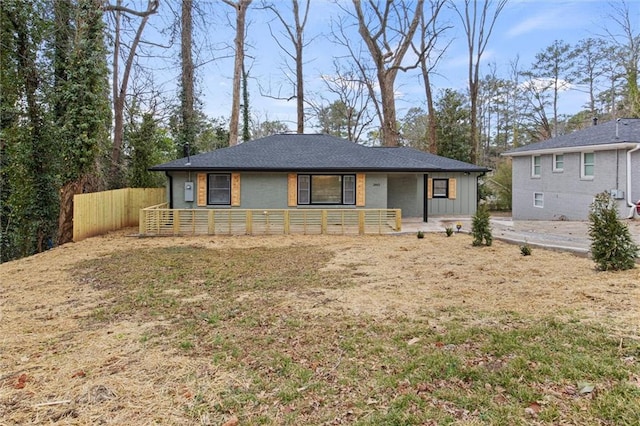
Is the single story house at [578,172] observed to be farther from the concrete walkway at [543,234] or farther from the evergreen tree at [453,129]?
the evergreen tree at [453,129]

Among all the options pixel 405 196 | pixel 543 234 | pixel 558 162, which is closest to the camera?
pixel 543 234

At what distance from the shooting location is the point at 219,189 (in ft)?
45.6

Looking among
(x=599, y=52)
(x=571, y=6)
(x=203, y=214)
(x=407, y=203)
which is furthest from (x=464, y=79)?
(x=203, y=214)

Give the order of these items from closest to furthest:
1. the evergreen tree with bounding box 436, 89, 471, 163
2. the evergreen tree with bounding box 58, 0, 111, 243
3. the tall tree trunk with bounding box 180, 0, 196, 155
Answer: the evergreen tree with bounding box 58, 0, 111, 243
the tall tree trunk with bounding box 180, 0, 196, 155
the evergreen tree with bounding box 436, 89, 471, 163

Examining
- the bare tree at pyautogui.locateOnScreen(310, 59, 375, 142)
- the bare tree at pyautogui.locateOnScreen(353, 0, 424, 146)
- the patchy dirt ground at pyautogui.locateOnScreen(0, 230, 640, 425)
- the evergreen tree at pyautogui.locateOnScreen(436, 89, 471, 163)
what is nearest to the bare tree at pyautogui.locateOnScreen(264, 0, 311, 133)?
the bare tree at pyautogui.locateOnScreen(310, 59, 375, 142)

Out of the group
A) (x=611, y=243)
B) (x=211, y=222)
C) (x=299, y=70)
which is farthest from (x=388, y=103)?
(x=611, y=243)

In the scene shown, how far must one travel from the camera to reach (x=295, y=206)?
13.8 m

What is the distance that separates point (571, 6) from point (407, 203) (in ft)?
37.4

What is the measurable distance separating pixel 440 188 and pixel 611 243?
10.7m

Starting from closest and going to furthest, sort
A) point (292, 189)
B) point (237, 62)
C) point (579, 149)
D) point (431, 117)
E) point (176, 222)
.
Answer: point (176, 222)
point (292, 189)
point (579, 149)
point (237, 62)
point (431, 117)

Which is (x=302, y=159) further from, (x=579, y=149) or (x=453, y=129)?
(x=453, y=129)

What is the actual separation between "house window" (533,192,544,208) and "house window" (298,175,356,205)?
32.2 ft

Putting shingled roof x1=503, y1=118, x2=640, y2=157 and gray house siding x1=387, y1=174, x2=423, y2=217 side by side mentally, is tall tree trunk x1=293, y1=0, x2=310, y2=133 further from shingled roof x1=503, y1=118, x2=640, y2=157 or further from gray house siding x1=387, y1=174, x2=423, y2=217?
shingled roof x1=503, y1=118, x2=640, y2=157

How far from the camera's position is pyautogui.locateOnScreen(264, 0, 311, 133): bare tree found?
950 inches
